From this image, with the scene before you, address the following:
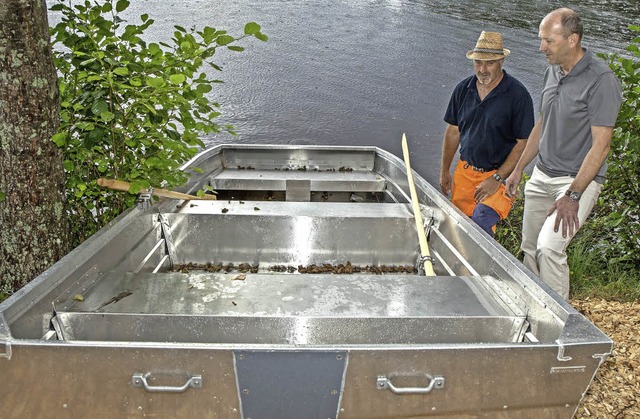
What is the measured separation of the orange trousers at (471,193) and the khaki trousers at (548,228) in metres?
0.22

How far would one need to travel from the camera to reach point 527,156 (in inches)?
154

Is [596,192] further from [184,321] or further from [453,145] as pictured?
[184,321]

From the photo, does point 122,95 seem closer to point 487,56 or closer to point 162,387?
point 162,387

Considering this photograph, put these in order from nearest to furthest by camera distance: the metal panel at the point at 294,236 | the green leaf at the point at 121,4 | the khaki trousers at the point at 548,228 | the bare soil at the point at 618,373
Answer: the green leaf at the point at 121,4
the bare soil at the point at 618,373
the khaki trousers at the point at 548,228
the metal panel at the point at 294,236

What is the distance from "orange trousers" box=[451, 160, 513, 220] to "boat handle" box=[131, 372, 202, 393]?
279 cm

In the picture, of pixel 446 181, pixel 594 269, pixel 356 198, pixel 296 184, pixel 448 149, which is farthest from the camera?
pixel 356 198

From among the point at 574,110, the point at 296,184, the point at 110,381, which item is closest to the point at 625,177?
the point at 574,110

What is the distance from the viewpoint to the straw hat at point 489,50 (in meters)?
3.94

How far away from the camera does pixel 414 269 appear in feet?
11.9

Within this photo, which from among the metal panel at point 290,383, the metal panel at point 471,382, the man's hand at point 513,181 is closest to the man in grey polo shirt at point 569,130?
the man's hand at point 513,181

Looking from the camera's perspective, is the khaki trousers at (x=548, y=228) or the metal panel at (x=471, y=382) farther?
the khaki trousers at (x=548, y=228)

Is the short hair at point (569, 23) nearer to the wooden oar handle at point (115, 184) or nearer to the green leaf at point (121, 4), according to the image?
the green leaf at point (121, 4)

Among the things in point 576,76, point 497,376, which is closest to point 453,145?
point 576,76

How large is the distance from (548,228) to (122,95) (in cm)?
258
